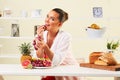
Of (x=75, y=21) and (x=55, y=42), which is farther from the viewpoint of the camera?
(x=75, y=21)

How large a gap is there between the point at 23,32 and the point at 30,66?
2.43 metres

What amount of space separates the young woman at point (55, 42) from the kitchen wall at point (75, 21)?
166cm

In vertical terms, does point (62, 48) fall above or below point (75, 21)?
below

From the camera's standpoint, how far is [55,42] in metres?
2.60

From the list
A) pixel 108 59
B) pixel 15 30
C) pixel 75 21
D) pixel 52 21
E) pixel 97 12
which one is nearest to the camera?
pixel 108 59

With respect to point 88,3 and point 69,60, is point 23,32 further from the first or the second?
point 69,60

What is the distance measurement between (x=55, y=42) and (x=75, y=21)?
1.91 m

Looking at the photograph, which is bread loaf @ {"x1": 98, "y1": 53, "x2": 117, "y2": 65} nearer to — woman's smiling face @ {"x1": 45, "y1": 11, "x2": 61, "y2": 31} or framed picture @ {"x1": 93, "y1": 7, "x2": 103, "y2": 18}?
woman's smiling face @ {"x1": 45, "y1": 11, "x2": 61, "y2": 31}

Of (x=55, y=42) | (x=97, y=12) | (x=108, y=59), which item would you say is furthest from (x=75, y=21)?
(x=108, y=59)

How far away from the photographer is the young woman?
2.41 meters

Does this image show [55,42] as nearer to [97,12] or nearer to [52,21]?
[52,21]

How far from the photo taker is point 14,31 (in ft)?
14.0

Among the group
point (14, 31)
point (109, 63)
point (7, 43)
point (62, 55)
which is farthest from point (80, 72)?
point (7, 43)

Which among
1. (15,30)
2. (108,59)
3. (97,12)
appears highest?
(97,12)
